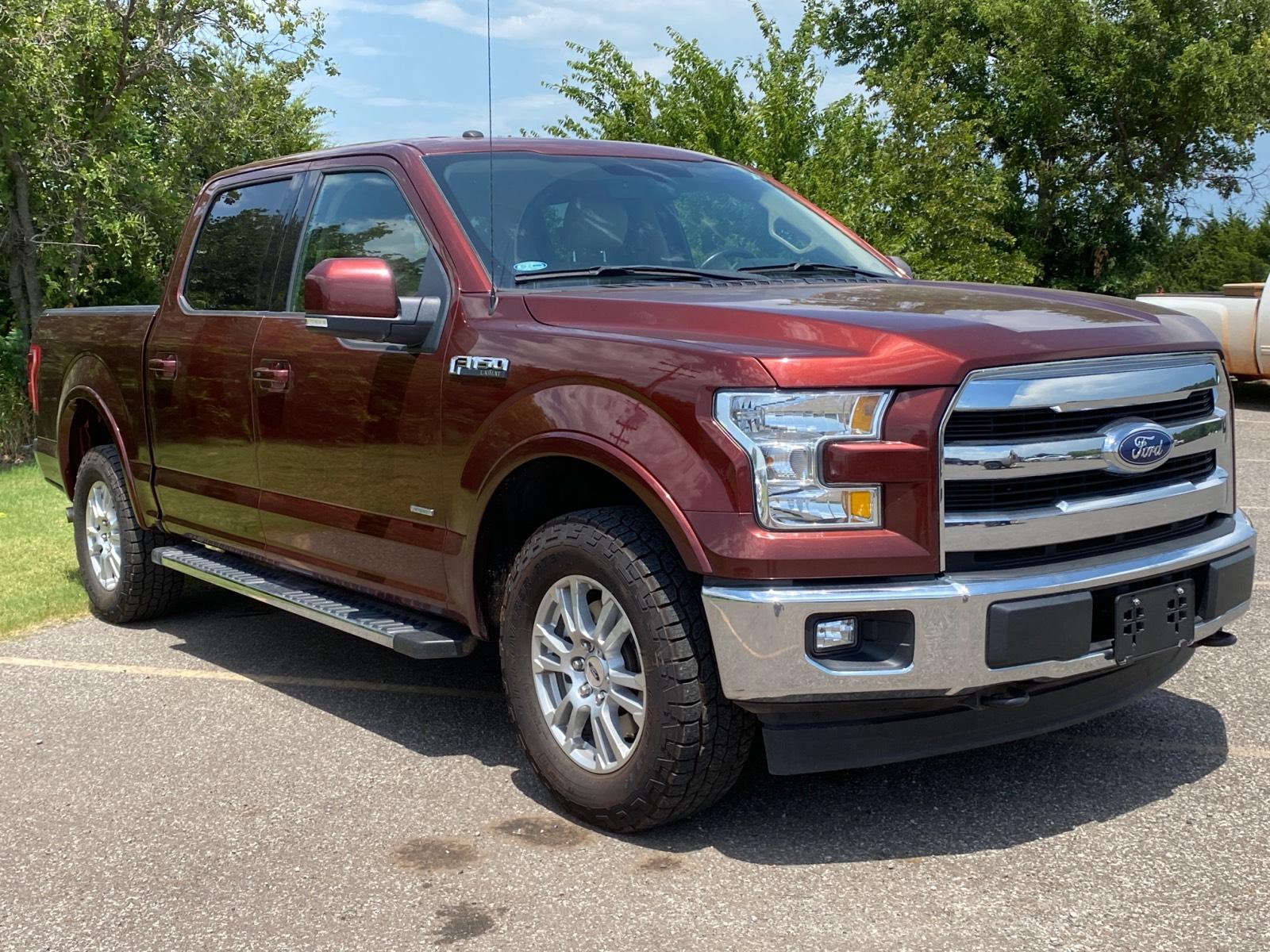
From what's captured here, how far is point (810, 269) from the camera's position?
4.77 m

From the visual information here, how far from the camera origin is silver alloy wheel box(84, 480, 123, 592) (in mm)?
6535

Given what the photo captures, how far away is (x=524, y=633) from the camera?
13.2ft

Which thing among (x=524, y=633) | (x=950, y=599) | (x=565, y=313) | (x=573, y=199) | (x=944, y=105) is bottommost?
(x=524, y=633)

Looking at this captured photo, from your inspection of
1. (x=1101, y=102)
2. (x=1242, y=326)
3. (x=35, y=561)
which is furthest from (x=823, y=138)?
(x=1101, y=102)

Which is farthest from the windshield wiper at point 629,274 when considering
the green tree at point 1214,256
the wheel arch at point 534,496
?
the green tree at point 1214,256

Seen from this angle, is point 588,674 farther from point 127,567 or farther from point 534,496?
point 127,567

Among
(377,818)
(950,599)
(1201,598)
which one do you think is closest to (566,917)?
(377,818)

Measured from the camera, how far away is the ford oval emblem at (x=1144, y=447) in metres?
3.56

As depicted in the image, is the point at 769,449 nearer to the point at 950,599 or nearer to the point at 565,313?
the point at 950,599

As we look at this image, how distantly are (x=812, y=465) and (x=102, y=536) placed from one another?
179 inches

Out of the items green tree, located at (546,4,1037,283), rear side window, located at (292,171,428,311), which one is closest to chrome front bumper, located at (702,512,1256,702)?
rear side window, located at (292,171,428,311)

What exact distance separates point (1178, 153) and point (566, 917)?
1277 inches

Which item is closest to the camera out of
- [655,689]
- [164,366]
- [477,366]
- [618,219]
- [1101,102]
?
[655,689]

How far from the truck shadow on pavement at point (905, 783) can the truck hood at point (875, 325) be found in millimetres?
1305
